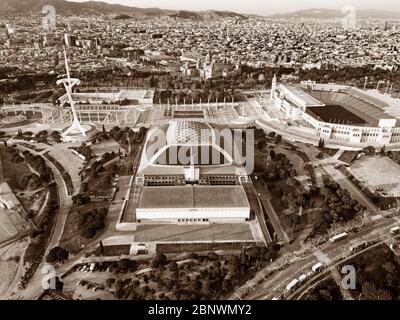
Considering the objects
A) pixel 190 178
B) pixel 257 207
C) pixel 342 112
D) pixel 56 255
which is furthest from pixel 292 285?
pixel 342 112

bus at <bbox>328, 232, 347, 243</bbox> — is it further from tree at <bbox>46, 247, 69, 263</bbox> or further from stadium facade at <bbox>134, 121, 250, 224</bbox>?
tree at <bbox>46, 247, 69, 263</bbox>

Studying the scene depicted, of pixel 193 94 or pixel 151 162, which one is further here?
pixel 193 94

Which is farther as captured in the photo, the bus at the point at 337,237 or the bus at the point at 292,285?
the bus at the point at 337,237

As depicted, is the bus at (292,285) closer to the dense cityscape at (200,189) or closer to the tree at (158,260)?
the dense cityscape at (200,189)

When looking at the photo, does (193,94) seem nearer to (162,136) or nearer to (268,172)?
(162,136)

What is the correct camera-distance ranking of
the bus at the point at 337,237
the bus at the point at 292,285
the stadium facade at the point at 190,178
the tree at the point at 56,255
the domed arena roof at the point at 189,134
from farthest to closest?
the domed arena roof at the point at 189,134
the stadium facade at the point at 190,178
the bus at the point at 337,237
the tree at the point at 56,255
the bus at the point at 292,285

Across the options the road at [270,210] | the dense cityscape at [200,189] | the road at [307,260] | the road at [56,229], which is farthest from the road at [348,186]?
the road at [56,229]
